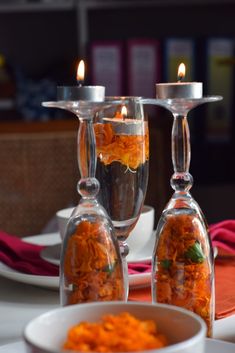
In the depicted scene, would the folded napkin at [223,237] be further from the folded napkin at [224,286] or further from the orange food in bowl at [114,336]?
the orange food in bowl at [114,336]

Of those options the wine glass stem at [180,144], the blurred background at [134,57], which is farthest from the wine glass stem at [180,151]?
the blurred background at [134,57]

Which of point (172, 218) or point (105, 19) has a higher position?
point (105, 19)

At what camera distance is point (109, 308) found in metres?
0.59

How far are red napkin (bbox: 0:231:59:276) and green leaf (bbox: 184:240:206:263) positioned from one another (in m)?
0.30

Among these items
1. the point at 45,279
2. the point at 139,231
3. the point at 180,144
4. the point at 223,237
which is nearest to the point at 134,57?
the point at 223,237

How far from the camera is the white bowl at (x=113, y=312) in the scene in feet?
1.79

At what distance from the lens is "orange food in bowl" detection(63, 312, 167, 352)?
21.1 inches

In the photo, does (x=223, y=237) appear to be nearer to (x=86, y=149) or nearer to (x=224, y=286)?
(x=224, y=286)

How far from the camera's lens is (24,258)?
1065 mm

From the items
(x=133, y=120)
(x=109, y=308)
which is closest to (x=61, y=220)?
(x=133, y=120)

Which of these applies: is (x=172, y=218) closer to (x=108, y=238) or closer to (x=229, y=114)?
(x=108, y=238)

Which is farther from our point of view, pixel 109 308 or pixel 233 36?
pixel 233 36

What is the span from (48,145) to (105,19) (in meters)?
1.12

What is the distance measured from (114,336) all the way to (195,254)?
23 cm
